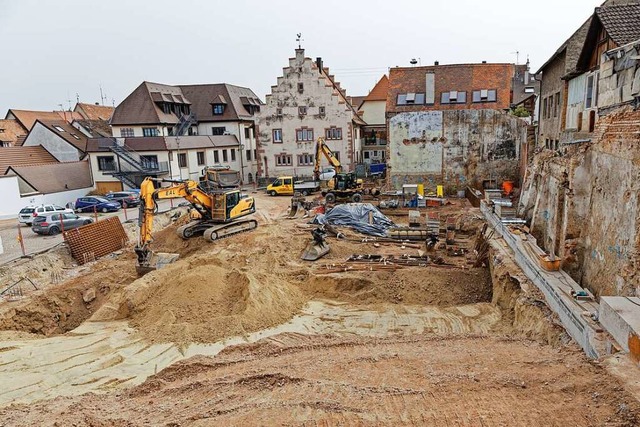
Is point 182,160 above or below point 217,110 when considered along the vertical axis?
below

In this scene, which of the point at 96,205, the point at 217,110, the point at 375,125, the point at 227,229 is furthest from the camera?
the point at 375,125

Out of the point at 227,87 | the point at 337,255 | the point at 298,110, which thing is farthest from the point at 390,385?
the point at 227,87

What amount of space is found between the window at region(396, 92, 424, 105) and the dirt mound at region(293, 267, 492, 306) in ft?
67.8

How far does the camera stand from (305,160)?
4112 centimetres

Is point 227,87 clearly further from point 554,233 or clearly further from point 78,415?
point 78,415

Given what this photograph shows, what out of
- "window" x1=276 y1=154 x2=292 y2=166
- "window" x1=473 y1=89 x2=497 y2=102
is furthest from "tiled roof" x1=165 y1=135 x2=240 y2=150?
"window" x1=473 y1=89 x2=497 y2=102

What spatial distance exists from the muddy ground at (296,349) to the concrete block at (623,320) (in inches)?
26.3

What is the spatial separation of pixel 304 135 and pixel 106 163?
17.1m

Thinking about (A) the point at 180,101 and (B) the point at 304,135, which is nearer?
(B) the point at 304,135

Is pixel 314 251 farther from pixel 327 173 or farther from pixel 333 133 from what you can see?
pixel 333 133

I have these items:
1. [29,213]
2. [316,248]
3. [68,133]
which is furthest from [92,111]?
[316,248]

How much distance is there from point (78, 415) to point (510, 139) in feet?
96.5

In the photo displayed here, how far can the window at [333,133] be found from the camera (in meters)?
40.2

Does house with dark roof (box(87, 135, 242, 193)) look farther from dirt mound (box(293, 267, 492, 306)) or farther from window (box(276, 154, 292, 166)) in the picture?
dirt mound (box(293, 267, 492, 306))
